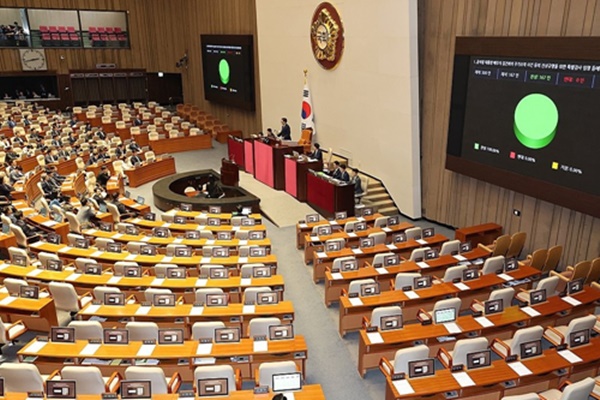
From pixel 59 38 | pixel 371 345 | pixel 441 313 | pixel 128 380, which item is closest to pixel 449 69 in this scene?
pixel 441 313

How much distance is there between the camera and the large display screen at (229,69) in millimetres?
22375

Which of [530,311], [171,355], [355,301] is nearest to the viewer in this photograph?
[171,355]

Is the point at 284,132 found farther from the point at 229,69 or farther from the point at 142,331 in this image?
the point at 142,331

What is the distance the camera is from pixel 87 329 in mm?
6969

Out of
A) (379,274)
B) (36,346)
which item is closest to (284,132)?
(379,274)

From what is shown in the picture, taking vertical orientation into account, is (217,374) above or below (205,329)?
above

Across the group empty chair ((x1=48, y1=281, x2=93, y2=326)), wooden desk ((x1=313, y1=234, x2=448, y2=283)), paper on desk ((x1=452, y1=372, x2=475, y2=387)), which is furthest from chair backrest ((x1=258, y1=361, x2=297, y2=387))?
wooden desk ((x1=313, y1=234, x2=448, y2=283))

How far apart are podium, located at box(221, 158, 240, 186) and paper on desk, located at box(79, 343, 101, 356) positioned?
10.3 metres

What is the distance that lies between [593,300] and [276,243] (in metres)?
7.33

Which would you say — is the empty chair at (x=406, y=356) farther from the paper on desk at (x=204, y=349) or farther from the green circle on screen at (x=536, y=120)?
the green circle on screen at (x=536, y=120)

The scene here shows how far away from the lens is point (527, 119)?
10797 mm

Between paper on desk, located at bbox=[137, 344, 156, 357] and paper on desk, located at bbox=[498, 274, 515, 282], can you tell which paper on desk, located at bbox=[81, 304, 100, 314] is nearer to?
paper on desk, located at bbox=[137, 344, 156, 357]

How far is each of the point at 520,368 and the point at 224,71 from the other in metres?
21.1

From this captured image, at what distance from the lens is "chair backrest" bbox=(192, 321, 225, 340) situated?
7033 mm
